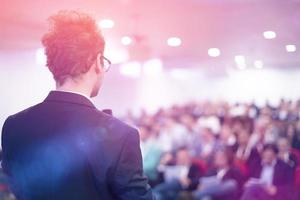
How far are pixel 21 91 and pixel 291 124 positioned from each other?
5.06 ft

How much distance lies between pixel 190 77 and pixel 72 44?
5.87 feet

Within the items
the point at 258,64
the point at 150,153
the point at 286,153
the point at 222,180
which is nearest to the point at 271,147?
the point at 286,153

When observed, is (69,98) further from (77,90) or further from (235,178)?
(235,178)

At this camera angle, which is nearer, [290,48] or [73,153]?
[73,153]

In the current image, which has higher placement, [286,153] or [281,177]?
[286,153]

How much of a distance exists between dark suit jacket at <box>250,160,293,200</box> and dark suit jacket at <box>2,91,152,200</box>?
1.82 metres

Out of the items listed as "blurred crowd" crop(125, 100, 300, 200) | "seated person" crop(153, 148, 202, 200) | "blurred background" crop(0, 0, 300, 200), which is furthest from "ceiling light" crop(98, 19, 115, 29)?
"seated person" crop(153, 148, 202, 200)

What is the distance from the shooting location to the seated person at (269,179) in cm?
261

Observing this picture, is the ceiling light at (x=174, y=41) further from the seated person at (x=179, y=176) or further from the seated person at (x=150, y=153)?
the seated person at (x=179, y=176)

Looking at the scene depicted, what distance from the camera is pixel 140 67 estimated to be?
2818 mm

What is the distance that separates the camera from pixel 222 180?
108 inches

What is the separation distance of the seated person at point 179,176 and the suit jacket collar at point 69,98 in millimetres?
1829

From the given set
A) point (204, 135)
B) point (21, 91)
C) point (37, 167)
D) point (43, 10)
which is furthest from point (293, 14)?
point (37, 167)

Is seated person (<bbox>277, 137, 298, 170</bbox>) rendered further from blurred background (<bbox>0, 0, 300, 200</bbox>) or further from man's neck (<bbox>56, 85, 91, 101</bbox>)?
man's neck (<bbox>56, 85, 91, 101</bbox>)
